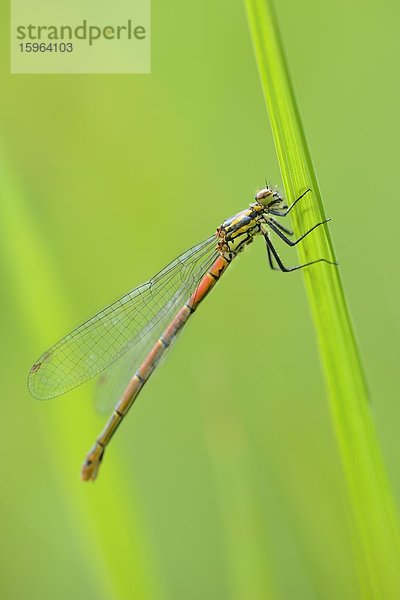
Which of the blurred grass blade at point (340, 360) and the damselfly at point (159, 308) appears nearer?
the blurred grass blade at point (340, 360)

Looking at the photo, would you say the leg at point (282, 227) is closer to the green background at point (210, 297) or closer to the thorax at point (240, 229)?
the thorax at point (240, 229)

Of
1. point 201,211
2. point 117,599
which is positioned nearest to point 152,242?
point 201,211

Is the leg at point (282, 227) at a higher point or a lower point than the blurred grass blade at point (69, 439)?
higher

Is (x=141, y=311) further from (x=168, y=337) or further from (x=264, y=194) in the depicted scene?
(x=264, y=194)

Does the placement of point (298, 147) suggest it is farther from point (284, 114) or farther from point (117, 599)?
point (117, 599)

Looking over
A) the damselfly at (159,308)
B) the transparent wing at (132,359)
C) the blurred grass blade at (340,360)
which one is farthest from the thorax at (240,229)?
the blurred grass blade at (340,360)

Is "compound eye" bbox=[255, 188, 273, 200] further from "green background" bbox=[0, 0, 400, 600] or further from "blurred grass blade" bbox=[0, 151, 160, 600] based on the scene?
"blurred grass blade" bbox=[0, 151, 160, 600]

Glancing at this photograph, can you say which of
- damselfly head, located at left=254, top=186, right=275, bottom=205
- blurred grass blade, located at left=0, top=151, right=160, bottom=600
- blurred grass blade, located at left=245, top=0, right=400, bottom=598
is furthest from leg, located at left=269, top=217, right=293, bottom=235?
blurred grass blade, located at left=0, top=151, right=160, bottom=600
